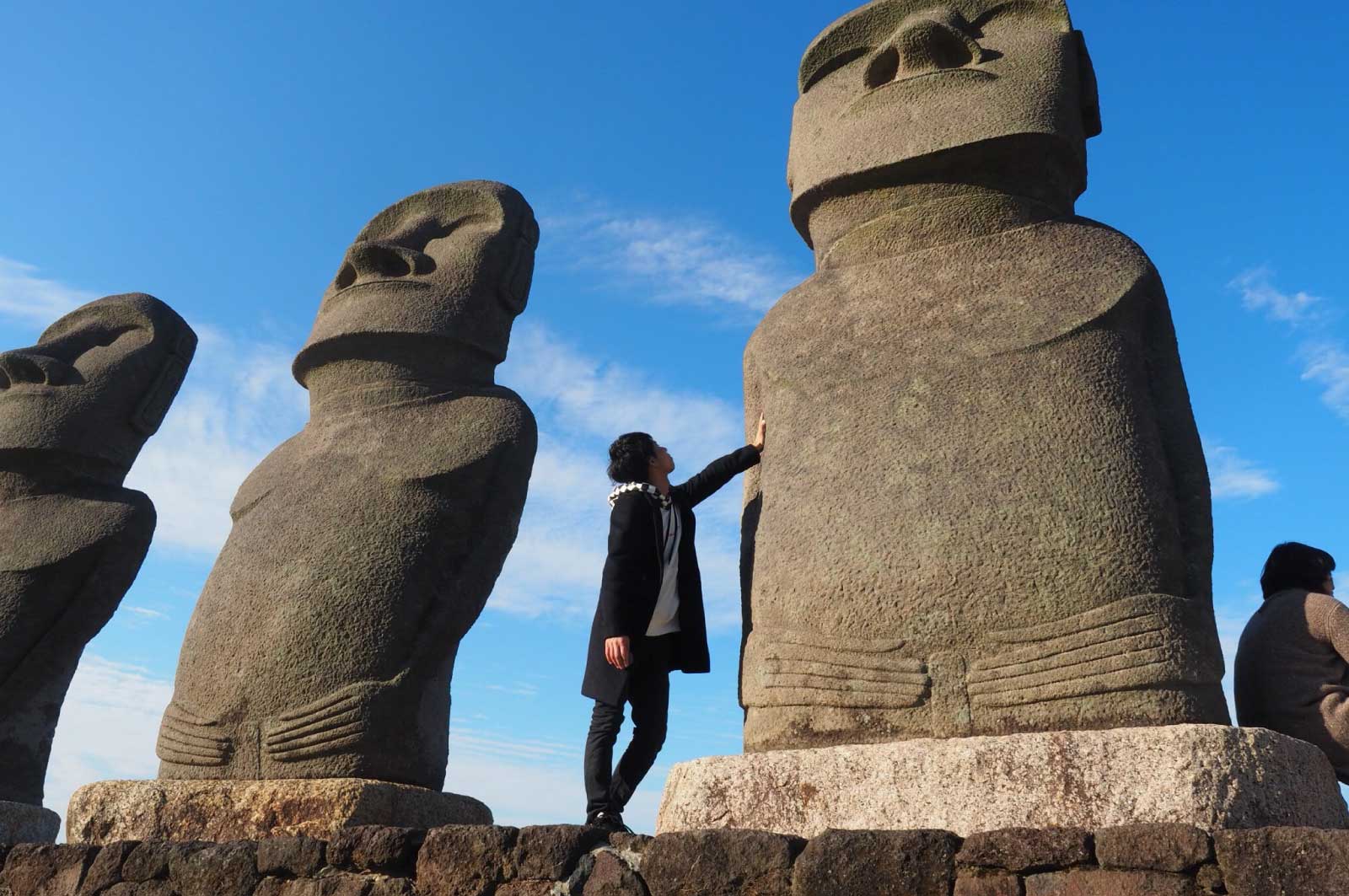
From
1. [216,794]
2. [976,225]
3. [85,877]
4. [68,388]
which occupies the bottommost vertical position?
[85,877]

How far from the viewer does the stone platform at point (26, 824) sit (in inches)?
266

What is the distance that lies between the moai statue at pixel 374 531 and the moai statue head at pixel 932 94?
1.96 meters

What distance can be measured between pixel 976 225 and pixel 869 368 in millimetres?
685

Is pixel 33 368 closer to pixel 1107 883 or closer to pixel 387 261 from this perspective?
pixel 387 261

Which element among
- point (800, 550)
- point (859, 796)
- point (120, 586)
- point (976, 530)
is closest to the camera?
point (859, 796)

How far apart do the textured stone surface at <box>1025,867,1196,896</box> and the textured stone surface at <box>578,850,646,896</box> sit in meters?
0.95

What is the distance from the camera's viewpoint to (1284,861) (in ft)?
8.68

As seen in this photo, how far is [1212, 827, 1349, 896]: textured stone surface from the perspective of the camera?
2.59 metres

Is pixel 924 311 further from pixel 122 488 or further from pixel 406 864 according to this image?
pixel 122 488

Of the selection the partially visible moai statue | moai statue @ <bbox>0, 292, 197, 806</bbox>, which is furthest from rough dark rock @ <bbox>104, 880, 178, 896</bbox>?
moai statue @ <bbox>0, 292, 197, 806</bbox>

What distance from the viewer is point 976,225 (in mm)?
4414

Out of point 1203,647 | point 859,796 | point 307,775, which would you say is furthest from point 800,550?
point 307,775

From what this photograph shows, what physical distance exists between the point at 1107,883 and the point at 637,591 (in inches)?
64.5

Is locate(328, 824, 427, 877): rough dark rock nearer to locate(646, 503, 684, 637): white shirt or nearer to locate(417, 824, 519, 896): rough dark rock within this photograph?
locate(417, 824, 519, 896): rough dark rock
